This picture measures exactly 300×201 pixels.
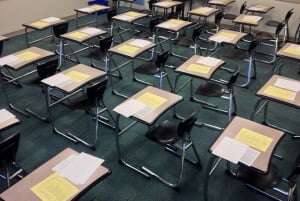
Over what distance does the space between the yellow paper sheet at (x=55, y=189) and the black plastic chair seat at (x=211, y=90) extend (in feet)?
6.98

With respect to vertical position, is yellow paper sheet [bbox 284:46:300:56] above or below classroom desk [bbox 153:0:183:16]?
below

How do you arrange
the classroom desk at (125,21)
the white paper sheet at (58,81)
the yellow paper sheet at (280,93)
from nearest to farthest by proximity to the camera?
the yellow paper sheet at (280,93) → the white paper sheet at (58,81) → the classroom desk at (125,21)

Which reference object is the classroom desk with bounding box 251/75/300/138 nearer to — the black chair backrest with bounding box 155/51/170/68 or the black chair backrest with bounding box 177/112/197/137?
the black chair backrest with bounding box 177/112/197/137

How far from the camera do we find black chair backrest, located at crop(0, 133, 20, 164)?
215cm

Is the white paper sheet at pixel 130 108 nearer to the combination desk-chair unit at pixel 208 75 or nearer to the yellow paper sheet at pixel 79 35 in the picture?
the combination desk-chair unit at pixel 208 75

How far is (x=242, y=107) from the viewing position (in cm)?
403

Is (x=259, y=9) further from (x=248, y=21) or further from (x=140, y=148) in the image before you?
(x=140, y=148)

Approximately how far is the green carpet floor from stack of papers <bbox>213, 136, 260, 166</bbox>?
2.56ft

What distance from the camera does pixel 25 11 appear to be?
663 cm

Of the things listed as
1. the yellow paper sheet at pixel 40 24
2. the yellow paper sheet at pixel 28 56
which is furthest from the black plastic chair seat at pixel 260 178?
the yellow paper sheet at pixel 40 24

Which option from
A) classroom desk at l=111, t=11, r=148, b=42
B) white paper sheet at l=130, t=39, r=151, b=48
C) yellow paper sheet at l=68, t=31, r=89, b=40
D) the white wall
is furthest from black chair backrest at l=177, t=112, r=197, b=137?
the white wall

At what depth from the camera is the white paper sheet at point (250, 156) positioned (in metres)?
2.02

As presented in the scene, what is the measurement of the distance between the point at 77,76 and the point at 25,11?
4.32 meters

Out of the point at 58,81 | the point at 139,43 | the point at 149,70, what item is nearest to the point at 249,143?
the point at 58,81
